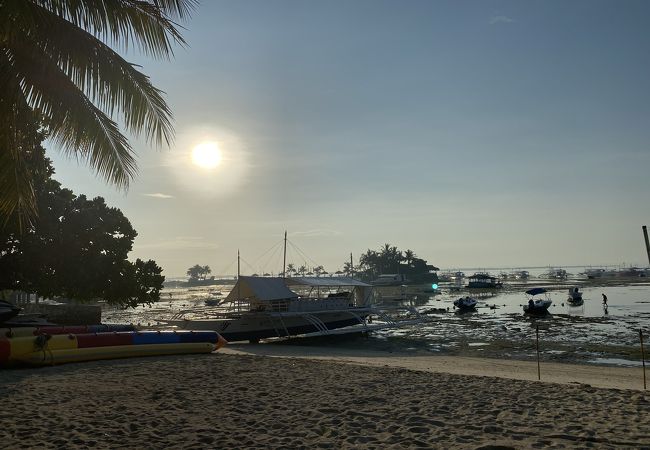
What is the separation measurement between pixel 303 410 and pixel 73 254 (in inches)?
731

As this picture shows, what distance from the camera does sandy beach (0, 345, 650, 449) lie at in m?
6.77

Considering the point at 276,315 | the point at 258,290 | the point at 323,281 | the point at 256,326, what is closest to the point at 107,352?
the point at 276,315

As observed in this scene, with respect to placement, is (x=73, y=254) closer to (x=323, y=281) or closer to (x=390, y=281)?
(x=323, y=281)

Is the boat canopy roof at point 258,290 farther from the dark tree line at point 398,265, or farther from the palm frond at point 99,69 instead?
the dark tree line at point 398,265

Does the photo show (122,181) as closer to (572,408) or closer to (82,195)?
(572,408)

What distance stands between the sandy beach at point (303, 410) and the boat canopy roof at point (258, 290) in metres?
14.8

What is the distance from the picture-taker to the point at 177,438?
6.86 meters

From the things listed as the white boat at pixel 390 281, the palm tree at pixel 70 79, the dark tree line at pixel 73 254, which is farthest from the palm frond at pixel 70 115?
the white boat at pixel 390 281

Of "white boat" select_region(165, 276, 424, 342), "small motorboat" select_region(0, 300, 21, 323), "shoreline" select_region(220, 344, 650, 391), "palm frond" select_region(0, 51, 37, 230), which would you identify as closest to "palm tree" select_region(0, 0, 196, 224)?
"palm frond" select_region(0, 51, 37, 230)

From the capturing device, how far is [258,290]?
27938 mm

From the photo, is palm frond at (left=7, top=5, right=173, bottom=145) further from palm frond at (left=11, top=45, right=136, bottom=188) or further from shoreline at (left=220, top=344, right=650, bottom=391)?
shoreline at (left=220, top=344, right=650, bottom=391)

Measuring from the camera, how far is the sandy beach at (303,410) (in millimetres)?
6770

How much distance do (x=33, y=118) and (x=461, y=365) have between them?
16482 millimetres

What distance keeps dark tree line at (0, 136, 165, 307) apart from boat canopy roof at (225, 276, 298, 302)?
4810mm
